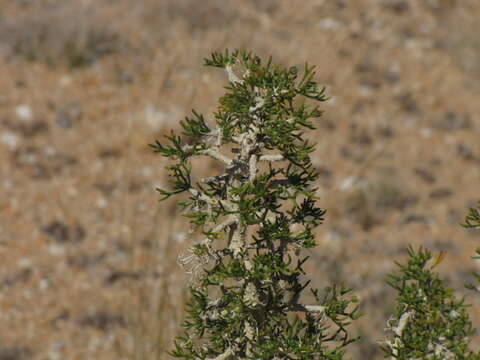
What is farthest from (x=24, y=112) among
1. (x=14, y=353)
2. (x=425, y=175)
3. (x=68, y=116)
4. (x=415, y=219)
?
(x=425, y=175)

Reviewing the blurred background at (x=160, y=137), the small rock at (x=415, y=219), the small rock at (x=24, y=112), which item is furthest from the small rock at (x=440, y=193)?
the small rock at (x=24, y=112)

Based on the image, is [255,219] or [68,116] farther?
[68,116]

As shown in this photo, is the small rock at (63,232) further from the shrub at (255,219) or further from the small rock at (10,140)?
the shrub at (255,219)

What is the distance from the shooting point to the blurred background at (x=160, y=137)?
5.57m

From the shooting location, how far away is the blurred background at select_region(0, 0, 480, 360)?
219 inches

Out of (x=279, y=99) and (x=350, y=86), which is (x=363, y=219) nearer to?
(x=350, y=86)

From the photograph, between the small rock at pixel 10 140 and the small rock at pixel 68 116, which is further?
the small rock at pixel 68 116

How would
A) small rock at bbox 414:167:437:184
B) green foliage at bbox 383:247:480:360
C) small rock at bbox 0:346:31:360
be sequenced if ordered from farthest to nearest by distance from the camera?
small rock at bbox 414:167:437:184 → small rock at bbox 0:346:31:360 → green foliage at bbox 383:247:480:360

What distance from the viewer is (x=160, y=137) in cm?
716

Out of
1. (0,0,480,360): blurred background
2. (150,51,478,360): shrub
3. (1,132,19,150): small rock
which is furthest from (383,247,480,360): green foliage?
(1,132,19,150): small rock

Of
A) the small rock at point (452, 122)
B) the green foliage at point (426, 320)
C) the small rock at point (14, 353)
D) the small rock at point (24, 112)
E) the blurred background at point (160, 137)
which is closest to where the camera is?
the green foliage at point (426, 320)

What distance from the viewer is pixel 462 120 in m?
8.55

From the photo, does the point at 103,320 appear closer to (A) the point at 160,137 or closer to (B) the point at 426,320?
(A) the point at 160,137

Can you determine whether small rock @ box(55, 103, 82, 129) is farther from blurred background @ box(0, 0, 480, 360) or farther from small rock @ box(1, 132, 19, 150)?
small rock @ box(1, 132, 19, 150)
